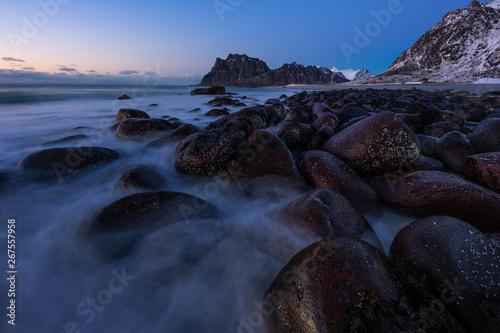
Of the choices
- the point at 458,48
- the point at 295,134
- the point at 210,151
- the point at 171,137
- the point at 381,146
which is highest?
the point at 458,48

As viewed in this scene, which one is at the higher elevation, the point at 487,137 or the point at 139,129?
the point at 487,137

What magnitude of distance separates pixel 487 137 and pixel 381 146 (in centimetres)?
205

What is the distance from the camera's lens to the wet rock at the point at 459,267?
1.08 meters

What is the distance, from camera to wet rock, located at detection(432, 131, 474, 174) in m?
2.76

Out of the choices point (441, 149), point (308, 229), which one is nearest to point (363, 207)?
point (308, 229)

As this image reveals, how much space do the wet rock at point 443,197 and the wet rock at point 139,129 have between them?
411 cm

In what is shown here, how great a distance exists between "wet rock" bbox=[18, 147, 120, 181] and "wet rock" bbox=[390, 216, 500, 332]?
3.64m

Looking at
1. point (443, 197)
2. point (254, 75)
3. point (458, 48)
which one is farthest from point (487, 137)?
point (254, 75)

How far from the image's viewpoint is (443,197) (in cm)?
192

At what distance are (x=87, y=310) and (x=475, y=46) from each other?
311 feet

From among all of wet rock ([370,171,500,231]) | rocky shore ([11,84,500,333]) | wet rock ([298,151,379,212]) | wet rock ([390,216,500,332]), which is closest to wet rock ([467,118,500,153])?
rocky shore ([11,84,500,333])

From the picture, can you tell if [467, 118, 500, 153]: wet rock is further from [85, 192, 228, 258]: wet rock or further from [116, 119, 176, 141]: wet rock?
[116, 119, 176, 141]: wet rock

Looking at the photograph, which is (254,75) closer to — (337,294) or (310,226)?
(310,226)

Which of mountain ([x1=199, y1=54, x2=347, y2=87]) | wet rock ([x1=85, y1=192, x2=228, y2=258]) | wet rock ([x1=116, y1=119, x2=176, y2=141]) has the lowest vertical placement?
wet rock ([x1=85, y1=192, x2=228, y2=258])
